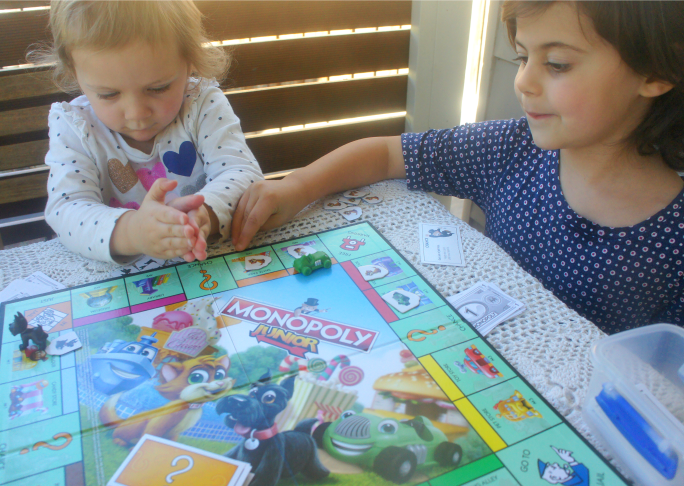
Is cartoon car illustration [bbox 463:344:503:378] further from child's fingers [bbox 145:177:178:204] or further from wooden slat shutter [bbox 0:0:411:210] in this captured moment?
wooden slat shutter [bbox 0:0:411:210]

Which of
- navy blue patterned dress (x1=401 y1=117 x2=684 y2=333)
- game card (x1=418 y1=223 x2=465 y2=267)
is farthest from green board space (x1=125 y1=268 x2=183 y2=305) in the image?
navy blue patterned dress (x1=401 y1=117 x2=684 y2=333)

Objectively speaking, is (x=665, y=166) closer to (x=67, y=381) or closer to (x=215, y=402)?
(x=215, y=402)

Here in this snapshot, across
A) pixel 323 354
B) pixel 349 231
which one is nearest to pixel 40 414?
pixel 323 354

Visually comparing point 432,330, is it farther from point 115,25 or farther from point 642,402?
point 115,25

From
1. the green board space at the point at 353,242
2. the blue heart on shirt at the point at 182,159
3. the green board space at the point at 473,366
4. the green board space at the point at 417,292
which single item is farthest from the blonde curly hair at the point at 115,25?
the green board space at the point at 473,366

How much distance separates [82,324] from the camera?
0.53 m

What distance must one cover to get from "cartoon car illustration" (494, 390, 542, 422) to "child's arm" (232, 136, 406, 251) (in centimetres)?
39

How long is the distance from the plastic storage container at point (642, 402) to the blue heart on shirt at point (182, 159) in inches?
26.8

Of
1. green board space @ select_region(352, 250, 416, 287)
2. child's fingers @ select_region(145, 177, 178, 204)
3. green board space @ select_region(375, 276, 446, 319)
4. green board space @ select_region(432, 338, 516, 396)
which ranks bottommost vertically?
green board space @ select_region(432, 338, 516, 396)

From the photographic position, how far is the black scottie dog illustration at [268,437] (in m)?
0.37

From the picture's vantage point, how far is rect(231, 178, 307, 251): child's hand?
68 centimetres

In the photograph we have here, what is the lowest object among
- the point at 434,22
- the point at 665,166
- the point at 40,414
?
the point at 40,414

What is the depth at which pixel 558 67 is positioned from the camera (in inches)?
23.0

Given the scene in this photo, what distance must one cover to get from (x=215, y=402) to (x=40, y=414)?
0.15 meters
